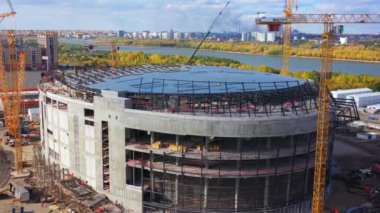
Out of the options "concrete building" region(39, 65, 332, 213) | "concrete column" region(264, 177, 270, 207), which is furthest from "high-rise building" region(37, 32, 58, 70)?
"concrete column" region(264, 177, 270, 207)

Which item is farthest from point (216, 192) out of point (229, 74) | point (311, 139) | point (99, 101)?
point (229, 74)

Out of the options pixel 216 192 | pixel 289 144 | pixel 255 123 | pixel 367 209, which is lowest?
pixel 367 209

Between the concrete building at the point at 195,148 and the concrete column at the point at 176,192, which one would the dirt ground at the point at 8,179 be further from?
the concrete column at the point at 176,192

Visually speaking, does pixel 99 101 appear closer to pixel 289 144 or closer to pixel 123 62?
pixel 289 144

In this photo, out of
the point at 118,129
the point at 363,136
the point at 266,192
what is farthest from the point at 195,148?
the point at 363,136

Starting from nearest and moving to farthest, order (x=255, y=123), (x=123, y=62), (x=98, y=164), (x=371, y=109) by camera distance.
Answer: (x=255, y=123), (x=98, y=164), (x=371, y=109), (x=123, y=62)

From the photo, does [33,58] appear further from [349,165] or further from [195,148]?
[195,148]

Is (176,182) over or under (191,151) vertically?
under

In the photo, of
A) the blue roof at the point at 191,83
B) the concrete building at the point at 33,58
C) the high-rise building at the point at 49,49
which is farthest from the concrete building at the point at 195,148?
the high-rise building at the point at 49,49
